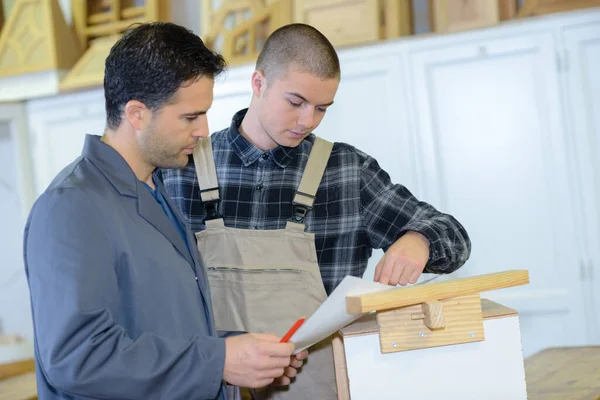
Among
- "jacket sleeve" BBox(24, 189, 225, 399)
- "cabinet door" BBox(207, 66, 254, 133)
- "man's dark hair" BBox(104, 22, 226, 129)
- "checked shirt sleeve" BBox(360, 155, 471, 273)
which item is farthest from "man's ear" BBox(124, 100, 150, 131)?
"cabinet door" BBox(207, 66, 254, 133)

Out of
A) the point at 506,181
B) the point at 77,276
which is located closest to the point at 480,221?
the point at 506,181

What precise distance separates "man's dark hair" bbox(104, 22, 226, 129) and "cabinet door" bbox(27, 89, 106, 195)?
241 cm

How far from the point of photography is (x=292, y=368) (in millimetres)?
1453

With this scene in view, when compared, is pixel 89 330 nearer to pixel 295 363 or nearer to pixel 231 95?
pixel 295 363

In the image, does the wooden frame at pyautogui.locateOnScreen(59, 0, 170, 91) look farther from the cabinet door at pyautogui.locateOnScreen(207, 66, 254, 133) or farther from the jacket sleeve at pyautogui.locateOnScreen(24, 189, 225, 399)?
the jacket sleeve at pyautogui.locateOnScreen(24, 189, 225, 399)

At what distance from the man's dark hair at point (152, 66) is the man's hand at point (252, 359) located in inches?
15.8

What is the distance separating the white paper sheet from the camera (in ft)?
3.73

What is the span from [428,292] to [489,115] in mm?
2055

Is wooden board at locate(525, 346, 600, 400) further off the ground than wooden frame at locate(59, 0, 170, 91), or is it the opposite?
wooden frame at locate(59, 0, 170, 91)

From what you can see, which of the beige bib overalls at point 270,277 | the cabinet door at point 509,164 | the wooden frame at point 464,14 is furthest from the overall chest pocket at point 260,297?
the wooden frame at point 464,14

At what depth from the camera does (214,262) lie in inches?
63.2

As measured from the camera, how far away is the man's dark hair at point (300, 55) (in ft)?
5.56

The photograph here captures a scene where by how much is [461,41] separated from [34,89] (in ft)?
6.40

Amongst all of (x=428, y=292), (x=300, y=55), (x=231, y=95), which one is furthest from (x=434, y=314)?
(x=231, y=95)
